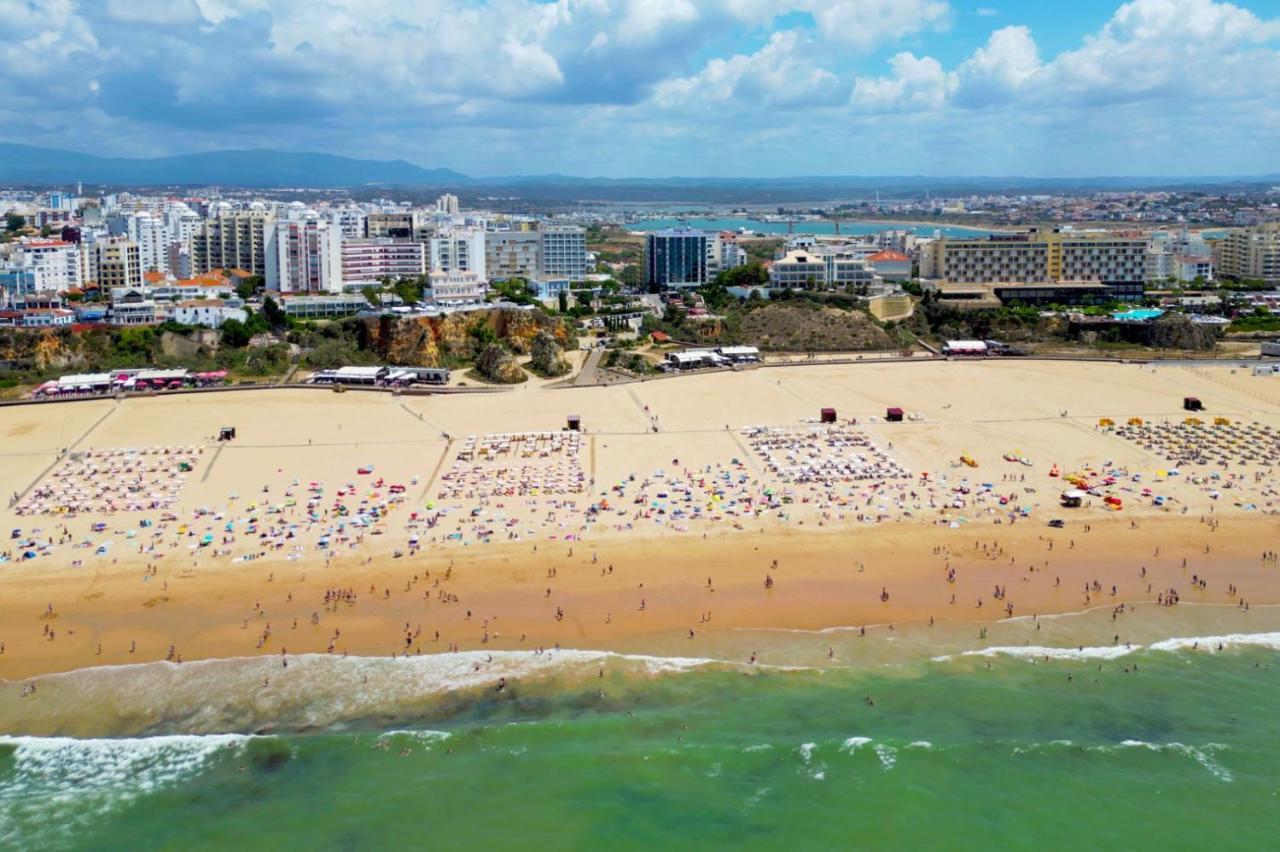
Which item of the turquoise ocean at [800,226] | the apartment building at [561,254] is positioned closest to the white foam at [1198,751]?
the apartment building at [561,254]

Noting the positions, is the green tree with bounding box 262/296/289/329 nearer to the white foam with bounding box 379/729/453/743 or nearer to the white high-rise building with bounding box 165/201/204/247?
the white high-rise building with bounding box 165/201/204/247

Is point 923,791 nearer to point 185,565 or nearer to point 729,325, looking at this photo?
point 185,565

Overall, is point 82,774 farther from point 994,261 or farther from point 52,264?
point 994,261

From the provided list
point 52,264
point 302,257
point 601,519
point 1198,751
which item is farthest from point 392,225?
point 1198,751

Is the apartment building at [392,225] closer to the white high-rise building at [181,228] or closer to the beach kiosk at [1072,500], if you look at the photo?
the white high-rise building at [181,228]

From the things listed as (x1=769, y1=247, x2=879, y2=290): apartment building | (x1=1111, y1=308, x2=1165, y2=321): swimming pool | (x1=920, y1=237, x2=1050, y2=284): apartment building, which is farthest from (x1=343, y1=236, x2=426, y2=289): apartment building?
(x1=1111, y1=308, x2=1165, y2=321): swimming pool
